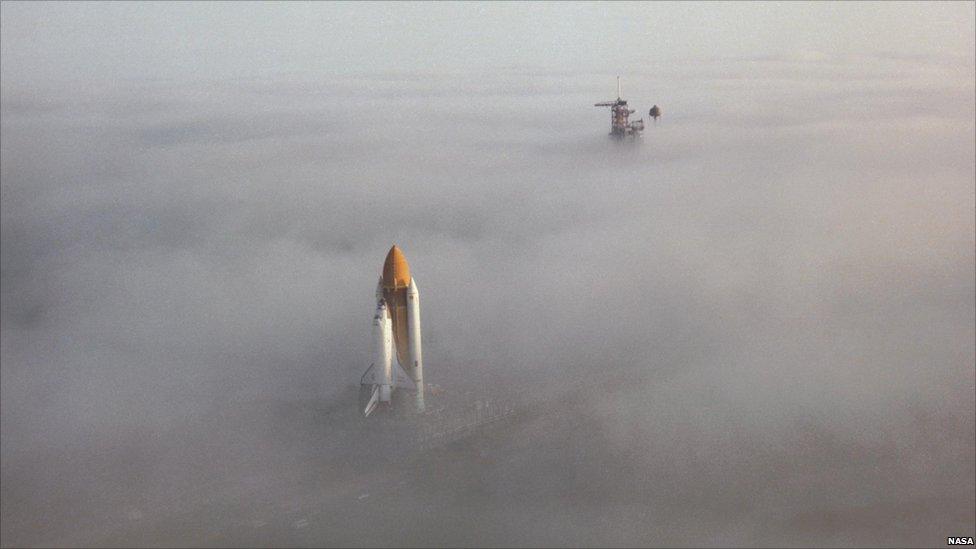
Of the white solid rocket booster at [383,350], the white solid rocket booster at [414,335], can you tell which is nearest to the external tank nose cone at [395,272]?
the white solid rocket booster at [414,335]

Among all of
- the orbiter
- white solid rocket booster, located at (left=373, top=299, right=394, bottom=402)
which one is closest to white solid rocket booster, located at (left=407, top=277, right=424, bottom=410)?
the orbiter

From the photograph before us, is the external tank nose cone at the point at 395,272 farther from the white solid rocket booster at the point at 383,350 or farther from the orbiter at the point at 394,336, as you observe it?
the white solid rocket booster at the point at 383,350

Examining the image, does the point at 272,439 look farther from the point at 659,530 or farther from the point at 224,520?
the point at 659,530

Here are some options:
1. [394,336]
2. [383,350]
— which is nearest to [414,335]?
[394,336]

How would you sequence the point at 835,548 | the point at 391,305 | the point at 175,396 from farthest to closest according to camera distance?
the point at 175,396, the point at 391,305, the point at 835,548

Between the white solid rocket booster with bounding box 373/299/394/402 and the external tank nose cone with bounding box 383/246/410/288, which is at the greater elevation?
the external tank nose cone with bounding box 383/246/410/288

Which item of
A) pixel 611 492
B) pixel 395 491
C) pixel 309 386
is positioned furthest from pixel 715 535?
pixel 309 386

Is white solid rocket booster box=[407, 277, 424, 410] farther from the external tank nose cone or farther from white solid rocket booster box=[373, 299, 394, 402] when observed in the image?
white solid rocket booster box=[373, 299, 394, 402]
